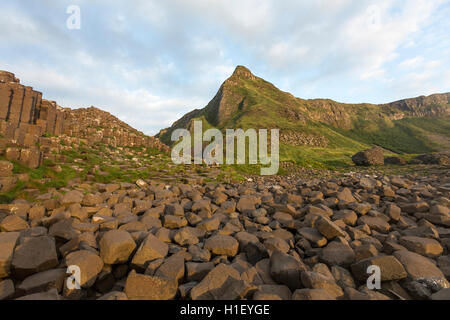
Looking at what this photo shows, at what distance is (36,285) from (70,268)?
0.39 metres

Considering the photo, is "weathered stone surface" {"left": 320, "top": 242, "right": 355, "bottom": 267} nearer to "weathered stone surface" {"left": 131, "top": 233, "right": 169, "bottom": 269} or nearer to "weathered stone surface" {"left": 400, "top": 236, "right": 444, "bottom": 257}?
"weathered stone surface" {"left": 400, "top": 236, "right": 444, "bottom": 257}

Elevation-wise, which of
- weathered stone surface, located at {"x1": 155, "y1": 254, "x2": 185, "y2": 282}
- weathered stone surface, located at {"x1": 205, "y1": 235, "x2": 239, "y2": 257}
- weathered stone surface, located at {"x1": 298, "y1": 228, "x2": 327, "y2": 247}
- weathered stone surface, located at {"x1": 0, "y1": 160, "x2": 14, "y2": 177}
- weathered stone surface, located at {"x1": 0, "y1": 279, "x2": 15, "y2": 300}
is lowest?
weathered stone surface, located at {"x1": 0, "y1": 279, "x2": 15, "y2": 300}

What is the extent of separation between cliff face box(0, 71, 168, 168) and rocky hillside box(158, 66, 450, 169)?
26.4m

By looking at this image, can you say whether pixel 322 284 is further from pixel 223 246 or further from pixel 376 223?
pixel 376 223

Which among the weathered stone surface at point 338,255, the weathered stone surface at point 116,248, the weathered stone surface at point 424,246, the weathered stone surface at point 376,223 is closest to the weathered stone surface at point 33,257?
the weathered stone surface at point 116,248

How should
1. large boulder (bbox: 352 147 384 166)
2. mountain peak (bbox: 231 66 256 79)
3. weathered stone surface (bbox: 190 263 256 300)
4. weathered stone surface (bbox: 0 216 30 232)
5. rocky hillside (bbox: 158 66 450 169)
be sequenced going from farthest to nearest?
1. mountain peak (bbox: 231 66 256 79)
2. rocky hillside (bbox: 158 66 450 169)
3. large boulder (bbox: 352 147 384 166)
4. weathered stone surface (bbox: 0 216 30 232)
5. weathered stone surface (bbox: 190 263 256 300)

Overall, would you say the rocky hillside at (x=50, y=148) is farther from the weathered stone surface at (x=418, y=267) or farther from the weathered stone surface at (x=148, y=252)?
the weathered stone surface at (x=418, y=267)

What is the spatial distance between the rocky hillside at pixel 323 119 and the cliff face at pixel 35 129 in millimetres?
26367

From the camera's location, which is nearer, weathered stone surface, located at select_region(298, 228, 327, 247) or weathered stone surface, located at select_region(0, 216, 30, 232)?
weathered stone surface, located at select_region(298, 228, 327, 247)

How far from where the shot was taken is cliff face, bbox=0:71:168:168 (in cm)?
833

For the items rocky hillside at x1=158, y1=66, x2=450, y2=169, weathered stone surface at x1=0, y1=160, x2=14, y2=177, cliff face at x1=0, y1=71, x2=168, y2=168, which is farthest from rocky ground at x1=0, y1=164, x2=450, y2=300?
rocky hillside at x1=158, y1=66, x2=450, y2=169

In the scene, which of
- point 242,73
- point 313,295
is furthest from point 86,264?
point 242,73
